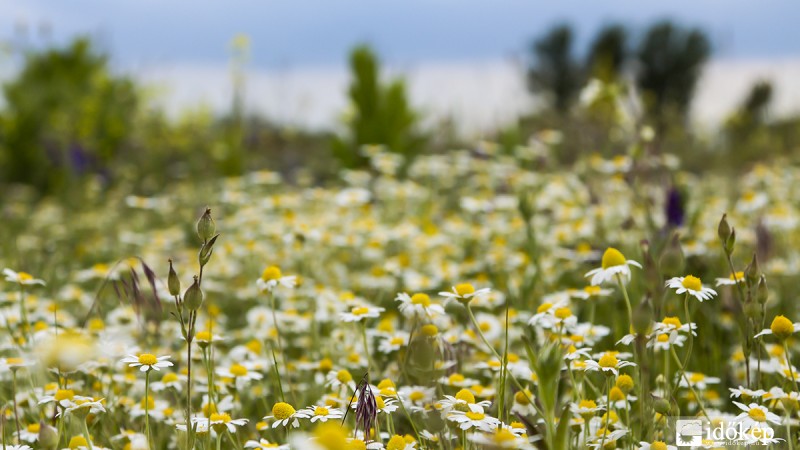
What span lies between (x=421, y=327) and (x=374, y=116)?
6669 mm

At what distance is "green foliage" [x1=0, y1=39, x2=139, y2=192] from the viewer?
849cm

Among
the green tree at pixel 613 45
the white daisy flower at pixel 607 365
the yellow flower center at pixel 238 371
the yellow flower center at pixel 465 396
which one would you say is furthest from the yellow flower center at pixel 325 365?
the green tree at pixel 613 45

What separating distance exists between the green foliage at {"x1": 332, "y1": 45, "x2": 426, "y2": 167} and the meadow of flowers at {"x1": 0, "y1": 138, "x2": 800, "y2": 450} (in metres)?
2.90

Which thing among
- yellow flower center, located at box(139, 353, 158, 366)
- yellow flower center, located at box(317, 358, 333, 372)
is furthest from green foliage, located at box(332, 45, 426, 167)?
yellow flower center, located at box(139, 353, 158, 366)

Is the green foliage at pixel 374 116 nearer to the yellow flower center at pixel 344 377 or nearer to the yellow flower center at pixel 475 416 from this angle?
the yellow flower center at pixel 344 377

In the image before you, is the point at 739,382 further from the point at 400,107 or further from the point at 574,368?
the point at 400,107

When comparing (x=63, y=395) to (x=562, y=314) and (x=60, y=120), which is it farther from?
(x=60, y=120)

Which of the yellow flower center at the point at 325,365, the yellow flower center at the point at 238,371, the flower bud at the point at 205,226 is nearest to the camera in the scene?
the flower bud at the point at 205,226

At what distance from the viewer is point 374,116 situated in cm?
829

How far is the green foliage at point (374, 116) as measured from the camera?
8.13 m

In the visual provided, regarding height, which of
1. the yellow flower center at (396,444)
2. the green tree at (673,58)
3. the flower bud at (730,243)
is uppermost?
the green tree at (673,58)

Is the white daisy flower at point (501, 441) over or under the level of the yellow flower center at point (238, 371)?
under

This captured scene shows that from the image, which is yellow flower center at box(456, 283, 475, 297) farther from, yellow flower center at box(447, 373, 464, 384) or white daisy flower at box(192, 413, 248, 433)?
white daisy flower at box(192, 413, 248, 433)

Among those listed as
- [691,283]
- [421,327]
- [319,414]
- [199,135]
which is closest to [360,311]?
[421,327]
